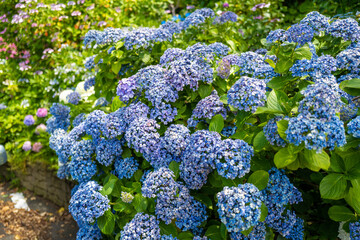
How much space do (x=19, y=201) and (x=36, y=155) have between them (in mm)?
616

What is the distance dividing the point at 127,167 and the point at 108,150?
178mm

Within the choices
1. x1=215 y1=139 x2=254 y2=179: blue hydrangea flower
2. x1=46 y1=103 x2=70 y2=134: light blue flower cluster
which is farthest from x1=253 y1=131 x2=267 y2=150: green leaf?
x1=46 y1=103 x2=70 y2=134: light blue flower cluster

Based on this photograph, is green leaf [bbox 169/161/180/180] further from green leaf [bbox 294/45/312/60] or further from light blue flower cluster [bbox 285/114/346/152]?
green leaf [bbox 294/45/312/60]

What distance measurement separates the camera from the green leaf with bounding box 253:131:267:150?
1.69 metres

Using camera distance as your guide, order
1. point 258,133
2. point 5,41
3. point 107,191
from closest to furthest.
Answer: point 258,133 → point 107,191 → point 5,41

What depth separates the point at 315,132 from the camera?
1.40 metres

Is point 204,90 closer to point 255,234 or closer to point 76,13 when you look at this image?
point 255,234

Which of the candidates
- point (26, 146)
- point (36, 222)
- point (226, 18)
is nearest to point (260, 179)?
point (226, 18)

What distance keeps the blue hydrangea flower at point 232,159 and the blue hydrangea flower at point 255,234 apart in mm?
332

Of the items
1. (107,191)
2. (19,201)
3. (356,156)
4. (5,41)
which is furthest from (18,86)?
(356,156)

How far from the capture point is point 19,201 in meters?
4.15

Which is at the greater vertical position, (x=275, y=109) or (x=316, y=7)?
(x=275, y=109)

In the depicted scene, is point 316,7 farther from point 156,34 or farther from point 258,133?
point 258,133

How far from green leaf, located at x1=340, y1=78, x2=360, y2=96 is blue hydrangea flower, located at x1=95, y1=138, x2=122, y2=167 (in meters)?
1.42
